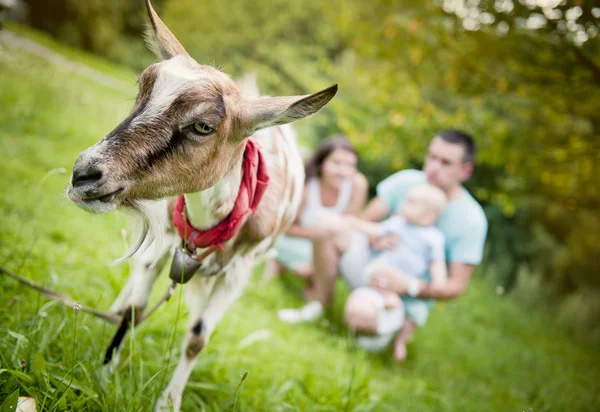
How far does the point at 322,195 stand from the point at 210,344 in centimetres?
230

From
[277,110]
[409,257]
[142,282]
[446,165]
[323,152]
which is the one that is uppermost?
[446,165]

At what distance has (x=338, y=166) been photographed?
15.1 feet

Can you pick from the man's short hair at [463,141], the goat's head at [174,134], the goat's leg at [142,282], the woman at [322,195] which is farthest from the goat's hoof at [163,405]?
the man's short hair at [463,141]

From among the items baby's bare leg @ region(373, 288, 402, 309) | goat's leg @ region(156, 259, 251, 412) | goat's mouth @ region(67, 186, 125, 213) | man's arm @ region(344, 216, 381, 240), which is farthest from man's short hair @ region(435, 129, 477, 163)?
goat's mouth @ region(67, 186, 125, 213)

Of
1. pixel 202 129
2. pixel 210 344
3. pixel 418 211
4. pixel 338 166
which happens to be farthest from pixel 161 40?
pixel 338 166

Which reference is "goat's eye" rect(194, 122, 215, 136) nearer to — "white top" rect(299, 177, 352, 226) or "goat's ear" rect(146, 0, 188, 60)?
"goat's ear" rect(146, 0, 188, 60)

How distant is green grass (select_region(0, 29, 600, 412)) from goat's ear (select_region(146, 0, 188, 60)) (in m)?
0.49

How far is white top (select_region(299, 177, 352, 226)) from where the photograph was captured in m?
4.61

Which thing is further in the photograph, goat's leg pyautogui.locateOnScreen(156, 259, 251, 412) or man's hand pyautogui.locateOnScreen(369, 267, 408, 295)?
man's hand pyautogui.locateOnScreen(369, 267, 408, 295)

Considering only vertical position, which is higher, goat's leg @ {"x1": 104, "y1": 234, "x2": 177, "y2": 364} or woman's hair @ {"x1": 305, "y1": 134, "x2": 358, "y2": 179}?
woman's hair @ {"x1": 305, "y1": 134, "x2": 358, "y2": 179}

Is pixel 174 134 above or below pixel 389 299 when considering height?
above

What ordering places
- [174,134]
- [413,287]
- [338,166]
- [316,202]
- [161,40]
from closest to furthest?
[174,134], [161,40], [413,287], [338,166], [316,202]

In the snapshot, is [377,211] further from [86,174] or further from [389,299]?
[86,174]

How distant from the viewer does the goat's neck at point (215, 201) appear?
196 centimetres
